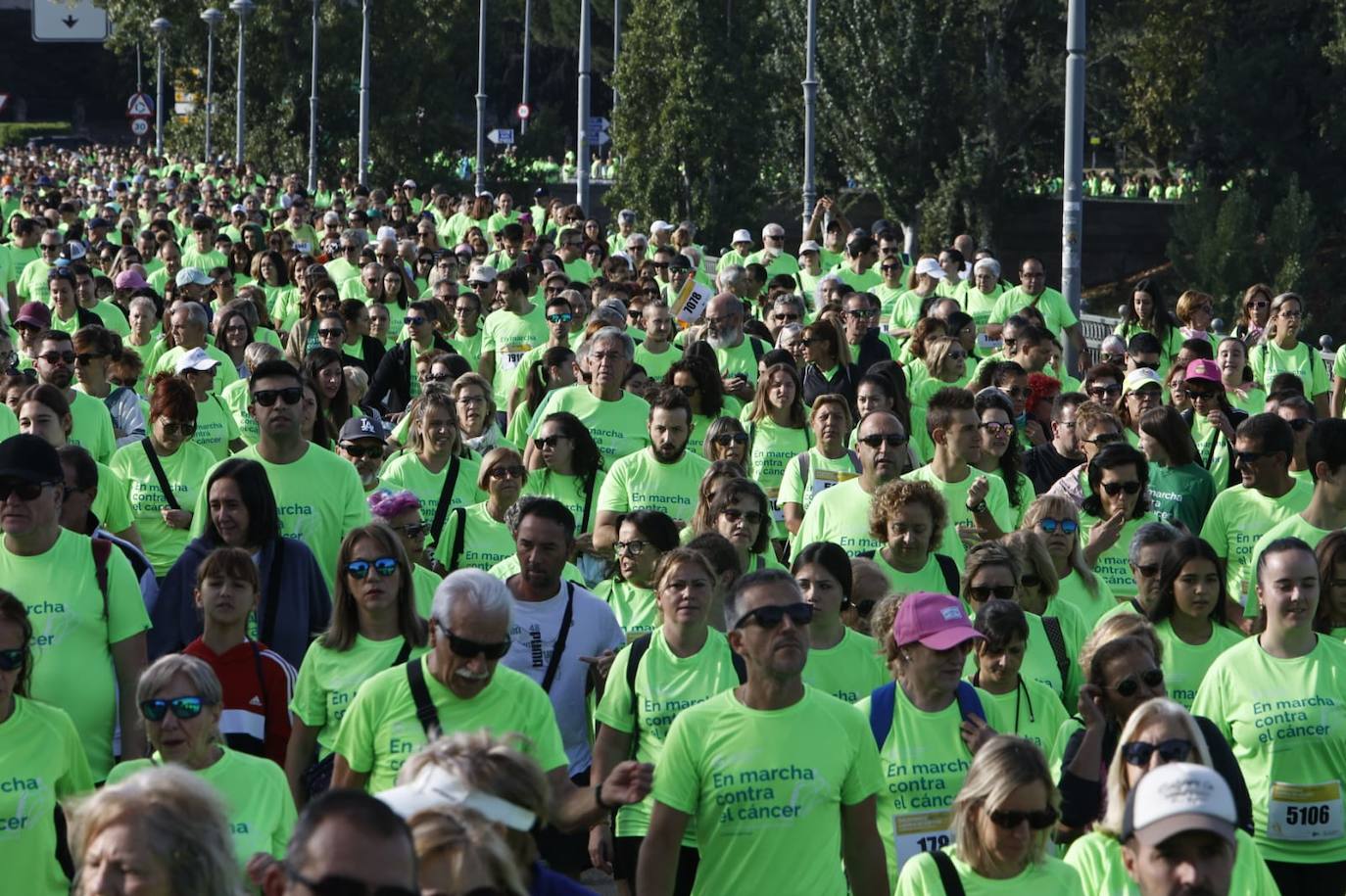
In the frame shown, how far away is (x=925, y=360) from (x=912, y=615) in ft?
25.1

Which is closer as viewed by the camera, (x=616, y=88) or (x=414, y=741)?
(x=414, y=741)

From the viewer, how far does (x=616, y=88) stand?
3681cm

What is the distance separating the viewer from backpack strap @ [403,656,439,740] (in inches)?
256

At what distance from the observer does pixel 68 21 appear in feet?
189

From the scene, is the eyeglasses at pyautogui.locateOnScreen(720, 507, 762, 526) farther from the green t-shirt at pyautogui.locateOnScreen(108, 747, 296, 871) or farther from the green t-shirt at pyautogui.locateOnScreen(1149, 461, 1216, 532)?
the green t-shirt at pyautogui.locateOnScreen(108, 747, 296, 871)

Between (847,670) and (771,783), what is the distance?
1651 millimetres

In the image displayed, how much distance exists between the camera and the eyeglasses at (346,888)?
3.98m

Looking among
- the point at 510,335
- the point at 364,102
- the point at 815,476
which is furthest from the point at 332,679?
the point at 364,102

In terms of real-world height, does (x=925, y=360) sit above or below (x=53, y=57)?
below

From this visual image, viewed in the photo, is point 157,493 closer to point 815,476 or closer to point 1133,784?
point 815,476

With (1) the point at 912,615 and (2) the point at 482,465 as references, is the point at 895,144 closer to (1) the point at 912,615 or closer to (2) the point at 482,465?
(2) the point at 482,465

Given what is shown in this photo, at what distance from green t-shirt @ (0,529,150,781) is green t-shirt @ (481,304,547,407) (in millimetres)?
8520

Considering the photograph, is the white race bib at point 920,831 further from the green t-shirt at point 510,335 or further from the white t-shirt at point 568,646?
the green t-shirt at point 510,335

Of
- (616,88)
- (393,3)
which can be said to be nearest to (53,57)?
(393,3)
